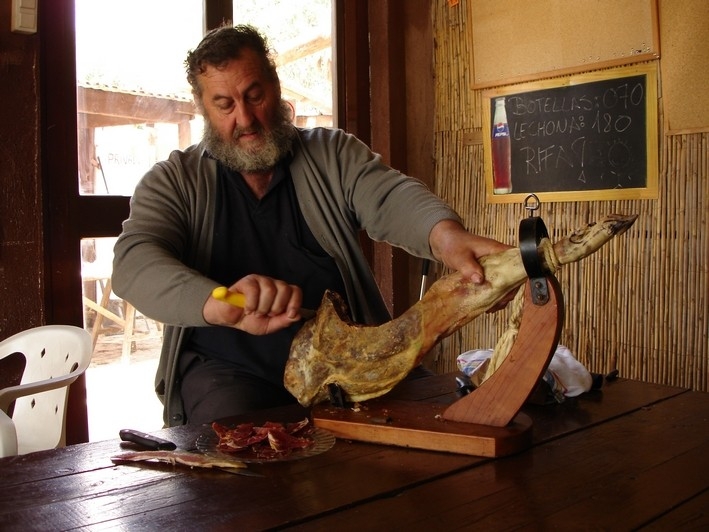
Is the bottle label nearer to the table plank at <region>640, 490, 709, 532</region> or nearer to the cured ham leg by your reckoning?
the cured ham leg

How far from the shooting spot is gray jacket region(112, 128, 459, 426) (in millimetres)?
2352

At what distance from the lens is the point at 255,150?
2.75 metres

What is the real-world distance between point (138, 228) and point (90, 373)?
1375 mm

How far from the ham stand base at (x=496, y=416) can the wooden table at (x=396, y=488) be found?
0.11 ft

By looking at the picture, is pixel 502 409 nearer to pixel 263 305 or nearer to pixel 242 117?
pixel 263 305

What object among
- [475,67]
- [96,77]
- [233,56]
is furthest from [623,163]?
[96,77]

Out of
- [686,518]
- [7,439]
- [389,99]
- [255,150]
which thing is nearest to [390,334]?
[686,518]

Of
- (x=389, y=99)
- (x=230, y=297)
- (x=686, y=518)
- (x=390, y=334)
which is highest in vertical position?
(x=389, y=99)

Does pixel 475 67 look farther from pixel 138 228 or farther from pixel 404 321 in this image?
pixel 404 321

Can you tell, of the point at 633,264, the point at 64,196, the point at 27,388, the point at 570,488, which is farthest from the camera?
the point at 633,264

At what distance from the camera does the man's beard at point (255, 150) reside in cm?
276

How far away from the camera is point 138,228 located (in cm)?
249

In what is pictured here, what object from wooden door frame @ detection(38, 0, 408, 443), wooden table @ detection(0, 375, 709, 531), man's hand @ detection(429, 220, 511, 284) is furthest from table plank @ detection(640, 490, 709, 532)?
wooden door frame @ detection(38, 0, 408, 443)

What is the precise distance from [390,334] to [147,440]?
2.12 ft
